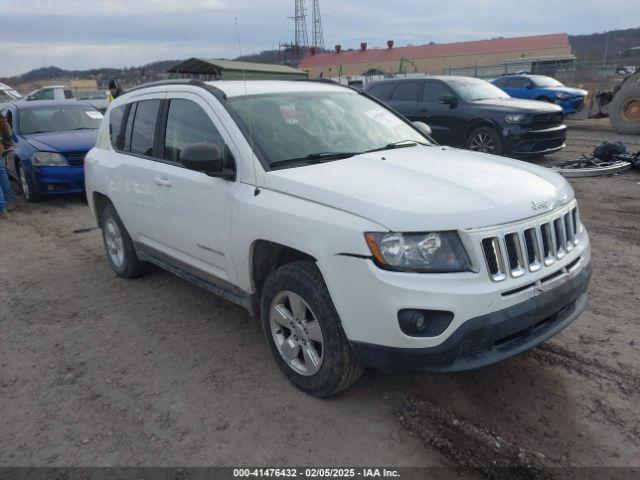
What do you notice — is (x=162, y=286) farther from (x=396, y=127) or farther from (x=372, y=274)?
(x=372, y=274)

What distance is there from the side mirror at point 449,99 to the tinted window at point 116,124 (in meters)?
7.02

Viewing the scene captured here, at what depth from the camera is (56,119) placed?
10.1 metres

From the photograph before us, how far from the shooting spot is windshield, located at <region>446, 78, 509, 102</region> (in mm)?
10698

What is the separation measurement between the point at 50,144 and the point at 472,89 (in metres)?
8.26

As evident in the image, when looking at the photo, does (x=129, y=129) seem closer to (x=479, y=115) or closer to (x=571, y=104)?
(x=479, y=115)

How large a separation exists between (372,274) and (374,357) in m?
0.45

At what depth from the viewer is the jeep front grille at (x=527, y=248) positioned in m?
2.63

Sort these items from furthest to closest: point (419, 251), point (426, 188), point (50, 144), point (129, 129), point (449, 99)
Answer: point (449, 99)
point (50, 144)
point (129, 129)
point (426, 188)
point (419, 251)

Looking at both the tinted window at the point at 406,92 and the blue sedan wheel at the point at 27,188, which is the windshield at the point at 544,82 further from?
the blue sedan wheel at the point at 27,188

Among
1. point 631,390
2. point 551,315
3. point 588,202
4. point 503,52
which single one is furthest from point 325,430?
point 503,52

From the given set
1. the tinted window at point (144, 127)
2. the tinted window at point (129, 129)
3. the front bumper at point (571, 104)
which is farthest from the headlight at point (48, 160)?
the front bumper at point (571, 104)

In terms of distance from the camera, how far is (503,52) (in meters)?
49.7

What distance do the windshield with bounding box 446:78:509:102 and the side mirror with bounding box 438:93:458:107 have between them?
0.24 metres

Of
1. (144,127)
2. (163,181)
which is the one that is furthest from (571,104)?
(163,181)
